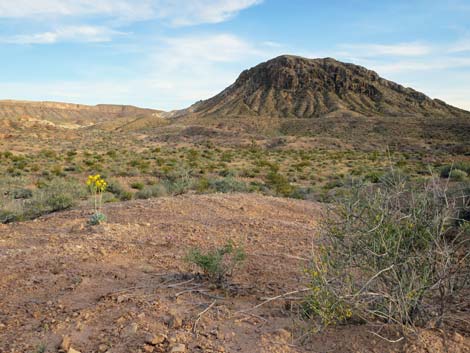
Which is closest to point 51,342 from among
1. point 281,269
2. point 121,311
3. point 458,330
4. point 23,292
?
point 121,311

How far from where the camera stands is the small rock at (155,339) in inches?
135

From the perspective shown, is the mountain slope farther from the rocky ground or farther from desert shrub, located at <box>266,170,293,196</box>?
the rocky ground

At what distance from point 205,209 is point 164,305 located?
16.5 feet

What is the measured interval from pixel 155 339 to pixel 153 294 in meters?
0.96

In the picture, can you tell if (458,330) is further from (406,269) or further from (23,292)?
(23,292)

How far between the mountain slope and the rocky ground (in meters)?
77.6

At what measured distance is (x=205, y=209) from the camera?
909cm

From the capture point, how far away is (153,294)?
14.3 ft

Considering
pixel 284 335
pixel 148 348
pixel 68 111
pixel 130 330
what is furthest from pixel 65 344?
pixel 68 111

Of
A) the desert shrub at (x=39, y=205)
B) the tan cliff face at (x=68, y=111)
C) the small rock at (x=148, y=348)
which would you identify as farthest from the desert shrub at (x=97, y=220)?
the tan cliff face at (x=68, y=111)

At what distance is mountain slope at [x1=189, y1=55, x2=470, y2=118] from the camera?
88125 millimetres

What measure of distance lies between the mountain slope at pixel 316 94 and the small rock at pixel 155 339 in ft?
265

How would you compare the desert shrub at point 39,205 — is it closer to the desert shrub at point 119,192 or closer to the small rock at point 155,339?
the desert shrub at point 119,192

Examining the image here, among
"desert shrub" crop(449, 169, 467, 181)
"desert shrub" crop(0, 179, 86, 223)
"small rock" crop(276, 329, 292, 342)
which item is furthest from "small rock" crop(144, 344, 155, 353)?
"desert shrub" crop(449, 169, 467, 181)
